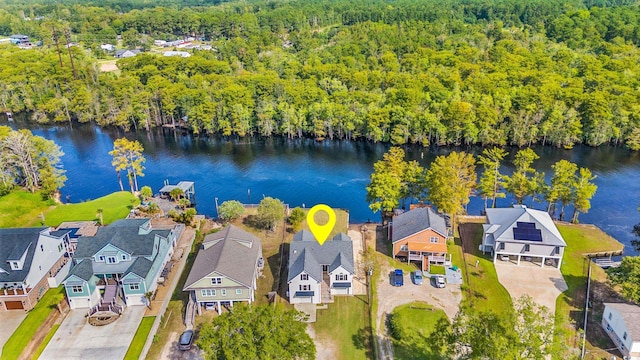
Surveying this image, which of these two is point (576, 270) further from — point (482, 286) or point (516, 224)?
point (482, 286)

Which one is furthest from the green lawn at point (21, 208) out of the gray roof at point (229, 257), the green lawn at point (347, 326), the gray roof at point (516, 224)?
the gray roof at point (516, 224)

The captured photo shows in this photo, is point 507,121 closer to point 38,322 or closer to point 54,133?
point 38,322

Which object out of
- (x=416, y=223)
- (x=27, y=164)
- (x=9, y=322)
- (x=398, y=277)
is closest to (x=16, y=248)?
(x=9, y=322)

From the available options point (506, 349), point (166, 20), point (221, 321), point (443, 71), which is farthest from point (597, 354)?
point (166, 20)

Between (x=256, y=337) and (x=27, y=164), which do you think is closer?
(x=256, y=337)

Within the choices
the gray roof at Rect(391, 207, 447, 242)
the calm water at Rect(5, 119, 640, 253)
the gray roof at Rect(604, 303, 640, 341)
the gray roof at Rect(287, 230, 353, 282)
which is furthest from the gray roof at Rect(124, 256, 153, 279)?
the gray roof at Rect(604, 303, 640, 341)
